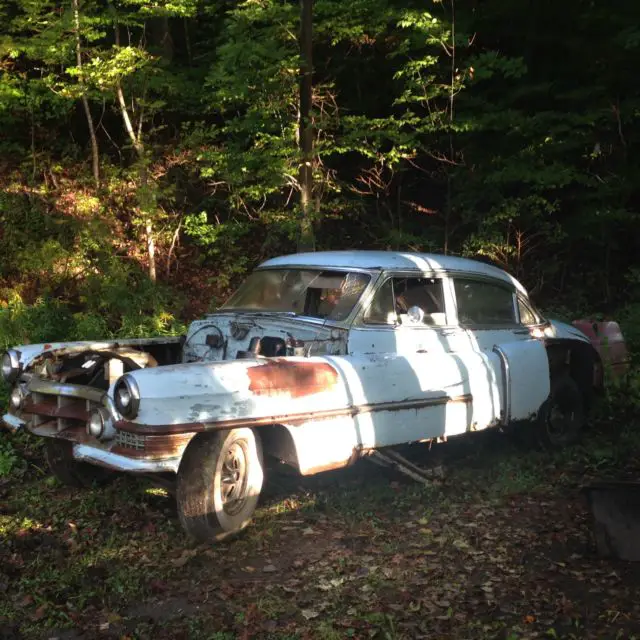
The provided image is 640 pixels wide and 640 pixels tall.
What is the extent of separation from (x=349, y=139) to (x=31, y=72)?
24.6 ft

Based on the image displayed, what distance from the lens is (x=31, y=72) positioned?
1473 cm

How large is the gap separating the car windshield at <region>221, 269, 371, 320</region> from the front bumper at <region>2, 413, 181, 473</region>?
6.12 feet

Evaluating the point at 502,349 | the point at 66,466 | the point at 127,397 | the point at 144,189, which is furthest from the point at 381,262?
the point at 144,189

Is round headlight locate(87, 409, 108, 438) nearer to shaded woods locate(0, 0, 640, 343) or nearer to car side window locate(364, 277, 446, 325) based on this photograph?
car side window locate(364, 277, 446, 325)

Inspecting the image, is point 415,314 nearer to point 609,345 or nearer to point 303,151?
point 609,345

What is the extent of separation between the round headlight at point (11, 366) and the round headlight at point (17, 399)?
6.2 inches

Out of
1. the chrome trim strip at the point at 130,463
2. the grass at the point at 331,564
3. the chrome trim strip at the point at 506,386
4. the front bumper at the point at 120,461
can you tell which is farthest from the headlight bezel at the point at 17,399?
the chrome trim strip at the point at 506,386

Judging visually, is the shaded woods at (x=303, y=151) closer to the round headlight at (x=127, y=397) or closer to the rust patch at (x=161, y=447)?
the round headlight at (x=127, y=397)

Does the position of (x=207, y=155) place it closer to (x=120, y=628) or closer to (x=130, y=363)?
(x=130, y=363)

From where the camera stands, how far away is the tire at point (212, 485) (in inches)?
177

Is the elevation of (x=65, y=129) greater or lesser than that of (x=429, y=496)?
greater

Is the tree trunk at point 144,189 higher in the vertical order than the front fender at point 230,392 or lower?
higher

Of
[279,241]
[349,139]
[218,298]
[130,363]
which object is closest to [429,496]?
[130,363]

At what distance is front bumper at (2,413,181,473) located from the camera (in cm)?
426
